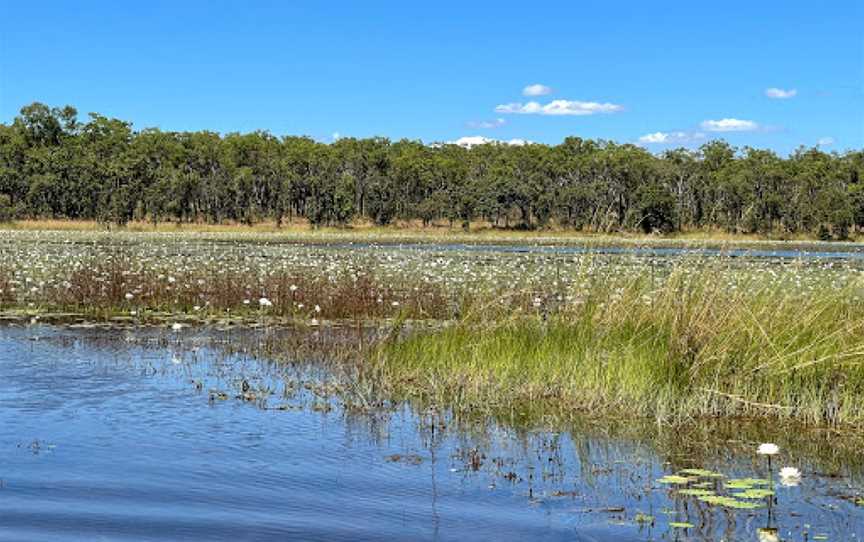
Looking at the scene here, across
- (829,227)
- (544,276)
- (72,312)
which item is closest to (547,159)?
(829,227)

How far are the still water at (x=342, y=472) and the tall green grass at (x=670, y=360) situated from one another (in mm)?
674

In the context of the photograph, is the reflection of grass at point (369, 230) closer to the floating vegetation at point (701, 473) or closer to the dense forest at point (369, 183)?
the dense forest at point (369, 183)

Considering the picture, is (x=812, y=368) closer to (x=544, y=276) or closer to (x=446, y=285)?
(x=446, y=285)

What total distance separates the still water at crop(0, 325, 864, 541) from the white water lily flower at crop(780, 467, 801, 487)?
74 mm

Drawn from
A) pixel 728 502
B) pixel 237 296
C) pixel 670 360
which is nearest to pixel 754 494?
pixel 728 502

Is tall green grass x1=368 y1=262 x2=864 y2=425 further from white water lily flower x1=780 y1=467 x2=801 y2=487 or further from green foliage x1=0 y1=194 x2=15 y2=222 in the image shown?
green foliage x1=0 y1=194 x2=15 y2=222

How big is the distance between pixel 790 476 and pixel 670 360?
365cm

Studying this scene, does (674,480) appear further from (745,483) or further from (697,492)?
(745,483)

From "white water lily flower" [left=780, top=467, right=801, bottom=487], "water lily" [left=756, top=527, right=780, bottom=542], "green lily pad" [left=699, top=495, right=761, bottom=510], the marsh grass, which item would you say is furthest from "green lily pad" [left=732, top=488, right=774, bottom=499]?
the marsh grass

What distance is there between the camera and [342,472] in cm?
869

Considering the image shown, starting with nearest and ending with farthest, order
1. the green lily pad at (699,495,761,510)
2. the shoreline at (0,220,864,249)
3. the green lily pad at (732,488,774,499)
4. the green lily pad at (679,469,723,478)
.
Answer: the green lily pad at (699,495,761,510), the green lily pad at (732,488,774,499), the green lily pad at (679,469,723,478), the shoreline at (0,220,864,249)

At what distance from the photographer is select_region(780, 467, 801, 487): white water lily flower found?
739 cm

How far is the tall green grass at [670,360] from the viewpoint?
36.2ft

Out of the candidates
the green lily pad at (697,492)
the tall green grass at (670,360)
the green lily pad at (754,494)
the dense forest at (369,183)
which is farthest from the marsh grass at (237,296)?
the dense forest at (369,183)
